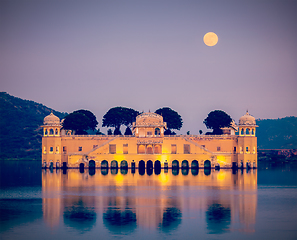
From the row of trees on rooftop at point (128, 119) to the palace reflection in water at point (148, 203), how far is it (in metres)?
34.9

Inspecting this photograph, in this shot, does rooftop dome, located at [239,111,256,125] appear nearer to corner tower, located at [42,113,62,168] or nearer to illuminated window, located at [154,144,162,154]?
illuminated window, located at [154,144,162,154]

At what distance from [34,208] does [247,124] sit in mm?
51617

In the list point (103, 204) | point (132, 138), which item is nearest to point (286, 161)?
point (132, 138)

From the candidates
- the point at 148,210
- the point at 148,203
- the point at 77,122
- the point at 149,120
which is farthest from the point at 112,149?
the point at 148,210

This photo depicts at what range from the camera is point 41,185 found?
2357 inches

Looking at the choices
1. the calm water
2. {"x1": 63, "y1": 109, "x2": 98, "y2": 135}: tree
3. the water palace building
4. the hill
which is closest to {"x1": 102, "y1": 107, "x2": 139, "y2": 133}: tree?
{"x1": 63, "y1": 109, "x2": 98, "y2": 135}: tree

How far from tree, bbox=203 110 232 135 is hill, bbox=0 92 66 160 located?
178ft

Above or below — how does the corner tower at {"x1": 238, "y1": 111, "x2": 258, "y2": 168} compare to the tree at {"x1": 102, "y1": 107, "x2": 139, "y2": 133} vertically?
below

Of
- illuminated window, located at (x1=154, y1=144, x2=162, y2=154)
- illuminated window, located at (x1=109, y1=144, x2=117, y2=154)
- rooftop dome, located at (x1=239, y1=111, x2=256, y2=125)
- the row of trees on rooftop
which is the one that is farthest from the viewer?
the row of trees on rooftop

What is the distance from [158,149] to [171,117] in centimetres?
1860

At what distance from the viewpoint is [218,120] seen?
100125 millimetres

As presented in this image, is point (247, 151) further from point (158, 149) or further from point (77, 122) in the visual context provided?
point (77, 122)

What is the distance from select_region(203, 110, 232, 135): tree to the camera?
9982 cm

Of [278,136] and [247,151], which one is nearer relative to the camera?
[247,151]
